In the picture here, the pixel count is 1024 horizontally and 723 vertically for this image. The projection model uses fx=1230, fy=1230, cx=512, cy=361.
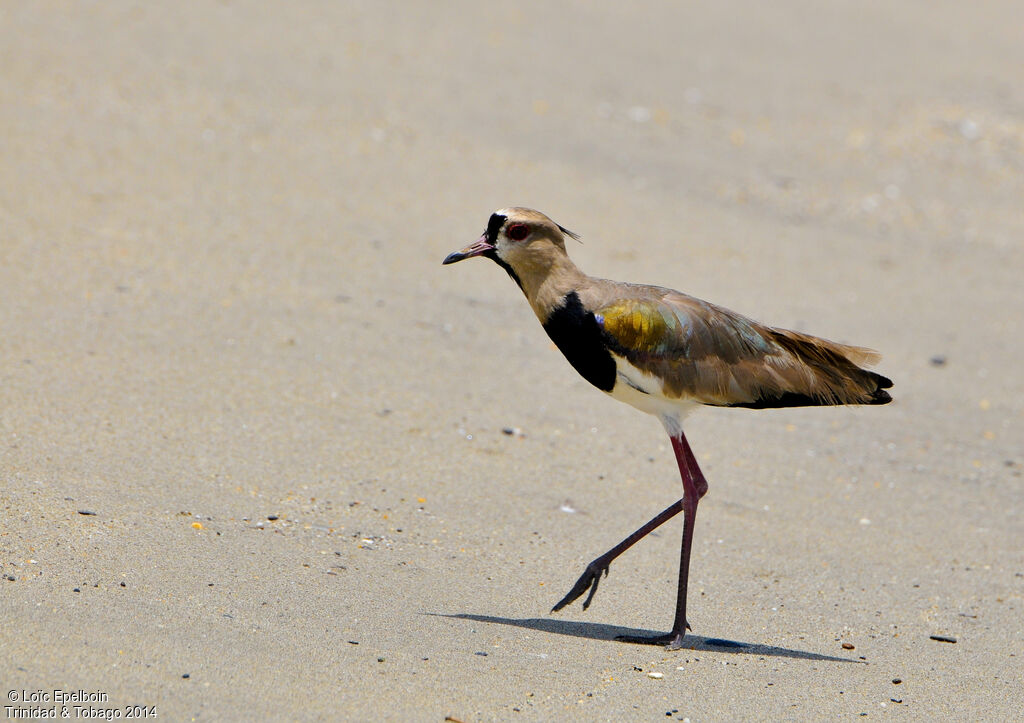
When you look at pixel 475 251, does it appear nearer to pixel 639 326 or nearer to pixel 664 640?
pixel 639 326

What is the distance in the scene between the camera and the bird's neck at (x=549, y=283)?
5590mm

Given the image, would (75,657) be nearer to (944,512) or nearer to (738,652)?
(738,652)

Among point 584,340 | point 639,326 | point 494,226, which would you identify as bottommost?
point 584,340

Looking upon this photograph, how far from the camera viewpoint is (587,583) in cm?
556

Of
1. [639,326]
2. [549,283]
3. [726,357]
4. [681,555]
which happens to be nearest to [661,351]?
[639,326]

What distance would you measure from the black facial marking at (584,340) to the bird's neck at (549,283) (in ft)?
0.13

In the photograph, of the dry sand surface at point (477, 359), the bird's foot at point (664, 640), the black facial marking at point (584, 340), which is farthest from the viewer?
the black facial marking at point (584, 340)

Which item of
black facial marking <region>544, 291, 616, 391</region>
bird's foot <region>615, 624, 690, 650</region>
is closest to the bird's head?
black facial marking <region>544, 291, 616, 391</region>

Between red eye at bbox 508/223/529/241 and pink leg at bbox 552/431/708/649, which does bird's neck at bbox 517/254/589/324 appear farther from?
pink leg at bbox 552/431/708/649

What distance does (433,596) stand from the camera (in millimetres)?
5402

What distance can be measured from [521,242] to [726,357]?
1092mm

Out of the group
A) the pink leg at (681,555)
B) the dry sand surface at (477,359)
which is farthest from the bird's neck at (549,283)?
the dry sand surface at (477,359)

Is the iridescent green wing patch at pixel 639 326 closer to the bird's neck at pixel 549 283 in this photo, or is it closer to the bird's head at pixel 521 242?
the bird's neck at pixel 549 283

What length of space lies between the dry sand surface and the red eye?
1527 millimetres
